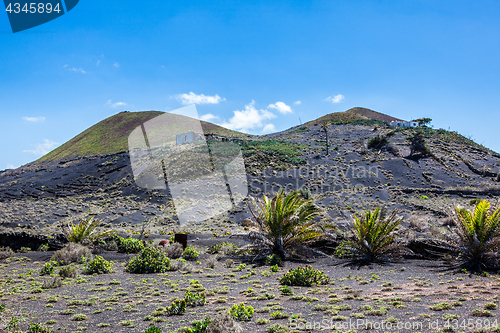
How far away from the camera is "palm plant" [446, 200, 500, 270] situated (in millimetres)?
7086

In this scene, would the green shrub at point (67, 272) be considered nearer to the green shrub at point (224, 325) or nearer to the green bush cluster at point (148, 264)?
the green bush cluster at point (148, 264)

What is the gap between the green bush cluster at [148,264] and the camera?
8.78 meters

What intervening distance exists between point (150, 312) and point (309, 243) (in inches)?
247

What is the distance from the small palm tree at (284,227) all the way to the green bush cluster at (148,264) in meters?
2.98

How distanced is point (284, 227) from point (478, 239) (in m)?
5.31

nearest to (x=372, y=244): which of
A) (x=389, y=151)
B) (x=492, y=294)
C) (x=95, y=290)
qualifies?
(x=492, y=294)

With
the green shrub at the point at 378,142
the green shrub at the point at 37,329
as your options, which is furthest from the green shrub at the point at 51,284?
the green shrub at the point at 378,142

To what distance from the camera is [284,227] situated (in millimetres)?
9797

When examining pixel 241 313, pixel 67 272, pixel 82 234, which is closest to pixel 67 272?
pixel 67 272

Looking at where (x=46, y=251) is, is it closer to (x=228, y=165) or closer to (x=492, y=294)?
(x=492, y=294)

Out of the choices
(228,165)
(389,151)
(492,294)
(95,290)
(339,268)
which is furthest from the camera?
(389,151)

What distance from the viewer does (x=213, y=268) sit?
30.0 feet

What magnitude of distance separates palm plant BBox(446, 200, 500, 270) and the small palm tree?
385cm

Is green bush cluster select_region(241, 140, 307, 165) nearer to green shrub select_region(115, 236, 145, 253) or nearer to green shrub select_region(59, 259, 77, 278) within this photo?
green shrub select_region(115, 236, 145, 253)
